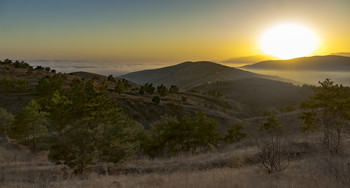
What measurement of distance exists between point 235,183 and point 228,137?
43581mm

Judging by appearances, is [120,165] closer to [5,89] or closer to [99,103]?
[99,103]

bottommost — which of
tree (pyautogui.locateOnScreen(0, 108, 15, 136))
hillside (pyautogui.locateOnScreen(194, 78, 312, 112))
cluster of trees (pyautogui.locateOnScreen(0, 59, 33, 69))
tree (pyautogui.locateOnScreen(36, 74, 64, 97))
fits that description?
hillside (pyautogui.locateOnScreen(194, 78, 312, 112))

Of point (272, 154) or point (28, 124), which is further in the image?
point (28, 124)

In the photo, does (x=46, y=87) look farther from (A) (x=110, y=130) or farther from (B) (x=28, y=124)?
(A) (x=110, y=130)

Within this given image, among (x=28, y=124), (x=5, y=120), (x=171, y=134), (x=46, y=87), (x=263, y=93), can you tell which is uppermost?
(x=46, y=87)

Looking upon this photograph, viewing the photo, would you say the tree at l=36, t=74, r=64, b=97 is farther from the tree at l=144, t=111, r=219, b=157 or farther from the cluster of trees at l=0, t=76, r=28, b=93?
the tree at l=144, t=111, r=219, b=157

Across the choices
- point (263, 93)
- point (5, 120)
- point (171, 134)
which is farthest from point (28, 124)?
point (263, 93)

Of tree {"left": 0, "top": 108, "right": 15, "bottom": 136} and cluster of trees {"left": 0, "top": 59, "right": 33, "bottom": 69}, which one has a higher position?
cluster of trees {"left": 0, "top": 59, "right": 33, "bottom": 69}

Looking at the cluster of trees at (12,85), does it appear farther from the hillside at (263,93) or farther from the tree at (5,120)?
the hillside at (263,93)

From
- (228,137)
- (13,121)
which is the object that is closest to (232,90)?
(228,137)

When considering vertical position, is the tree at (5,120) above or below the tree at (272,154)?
below

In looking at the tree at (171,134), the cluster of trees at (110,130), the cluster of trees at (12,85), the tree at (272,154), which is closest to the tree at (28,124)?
the cluster of trees at (110,130)

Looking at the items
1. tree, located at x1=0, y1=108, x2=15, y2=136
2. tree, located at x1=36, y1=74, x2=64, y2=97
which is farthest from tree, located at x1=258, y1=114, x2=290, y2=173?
tree, located at x1=36, y1=74, x2=64, y2=97

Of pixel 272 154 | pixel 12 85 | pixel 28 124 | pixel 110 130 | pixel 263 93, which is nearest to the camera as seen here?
pixel 272 154
